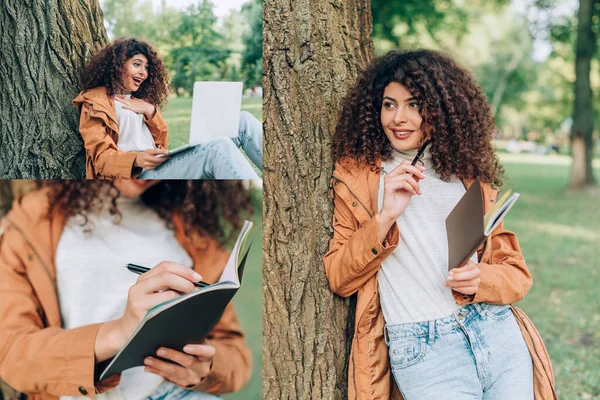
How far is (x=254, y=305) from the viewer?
2.55 m

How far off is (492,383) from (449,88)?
1104 millimetres

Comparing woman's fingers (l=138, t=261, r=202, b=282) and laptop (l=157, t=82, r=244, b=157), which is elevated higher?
laptop (l=157, t=82, r=244, b=157)

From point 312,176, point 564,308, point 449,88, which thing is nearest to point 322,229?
point 312,176

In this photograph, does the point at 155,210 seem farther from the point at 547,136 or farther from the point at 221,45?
the point at 547,136

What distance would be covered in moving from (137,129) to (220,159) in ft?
1.16

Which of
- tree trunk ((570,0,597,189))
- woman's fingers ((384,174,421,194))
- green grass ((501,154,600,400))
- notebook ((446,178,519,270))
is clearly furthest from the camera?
tree trunk ((570,0,597,189))

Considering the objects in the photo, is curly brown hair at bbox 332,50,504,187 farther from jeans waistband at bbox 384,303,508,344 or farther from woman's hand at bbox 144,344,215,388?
woman's hand at bbox 144,344,215,388

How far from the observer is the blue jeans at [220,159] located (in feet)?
8.12

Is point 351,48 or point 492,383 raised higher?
point 351,48

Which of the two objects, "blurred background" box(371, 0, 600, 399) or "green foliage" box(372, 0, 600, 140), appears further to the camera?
"green foliage" box(372, 0, 600, 140)

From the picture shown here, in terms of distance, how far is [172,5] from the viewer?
2506 millimetres

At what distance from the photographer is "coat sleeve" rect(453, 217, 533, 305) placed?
2.22m

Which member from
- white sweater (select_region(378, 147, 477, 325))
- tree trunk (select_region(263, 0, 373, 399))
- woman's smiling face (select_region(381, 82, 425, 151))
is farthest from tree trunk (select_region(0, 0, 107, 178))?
white sweater (select_region(378, 147, 477, 325))

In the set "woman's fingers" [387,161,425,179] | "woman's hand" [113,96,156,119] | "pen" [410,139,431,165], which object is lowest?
"woman's fingers" [387,161,425,179]
